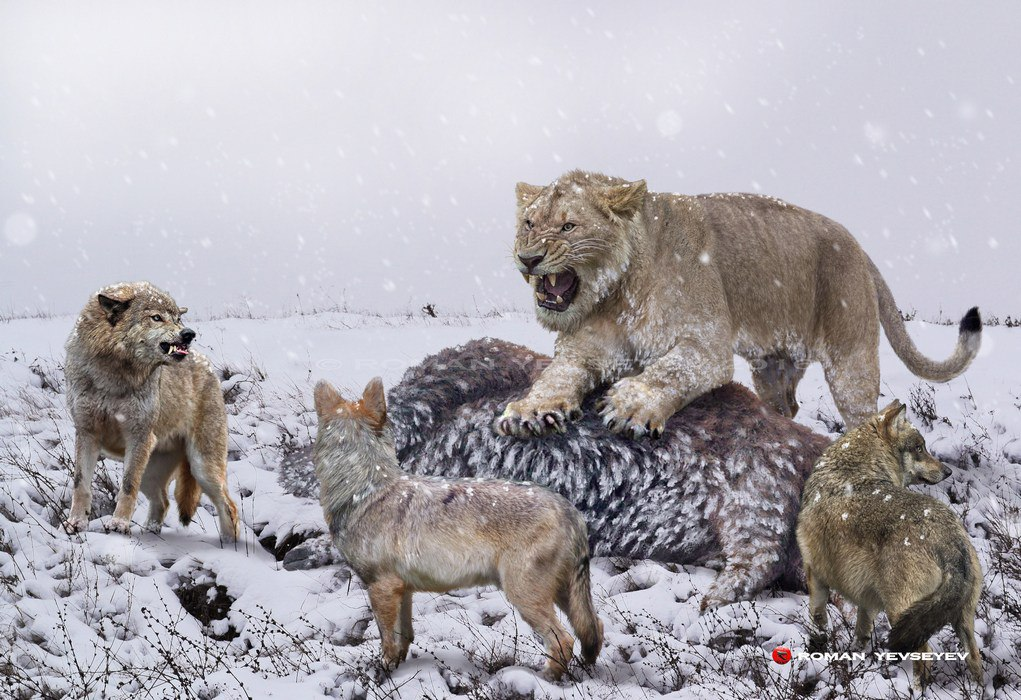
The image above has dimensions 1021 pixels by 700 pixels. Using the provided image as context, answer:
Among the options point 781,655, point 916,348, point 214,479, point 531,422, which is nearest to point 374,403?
point 531,422

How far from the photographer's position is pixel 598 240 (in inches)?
230

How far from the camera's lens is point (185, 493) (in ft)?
18.7

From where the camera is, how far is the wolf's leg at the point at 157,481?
5.54 m

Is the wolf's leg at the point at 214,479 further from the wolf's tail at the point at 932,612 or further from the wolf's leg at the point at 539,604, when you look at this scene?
the wolf's tail at the point at 932,612

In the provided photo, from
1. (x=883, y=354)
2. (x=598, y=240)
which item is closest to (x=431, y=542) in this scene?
(x=598, y=240)

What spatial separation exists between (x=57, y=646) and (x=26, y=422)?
13.1 ft

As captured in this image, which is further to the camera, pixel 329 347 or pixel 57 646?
pixel 329 347

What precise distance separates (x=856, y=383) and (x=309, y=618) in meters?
4.49

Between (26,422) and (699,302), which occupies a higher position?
(699,302)

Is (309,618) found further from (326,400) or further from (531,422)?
(531,422)

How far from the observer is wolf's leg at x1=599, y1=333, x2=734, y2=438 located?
5477 mm

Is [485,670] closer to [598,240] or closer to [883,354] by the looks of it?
[598,240]

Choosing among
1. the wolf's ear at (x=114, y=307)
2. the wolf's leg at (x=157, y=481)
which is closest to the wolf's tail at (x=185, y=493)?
the wolf's leg at (x=157, y=481)

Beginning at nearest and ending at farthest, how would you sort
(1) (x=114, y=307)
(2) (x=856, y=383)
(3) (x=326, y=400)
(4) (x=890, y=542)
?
(4) (x=890, y=542) → (3) (x=326, y=400) → (1) (x=114, y=307) → (2) (x=856, y=383)
